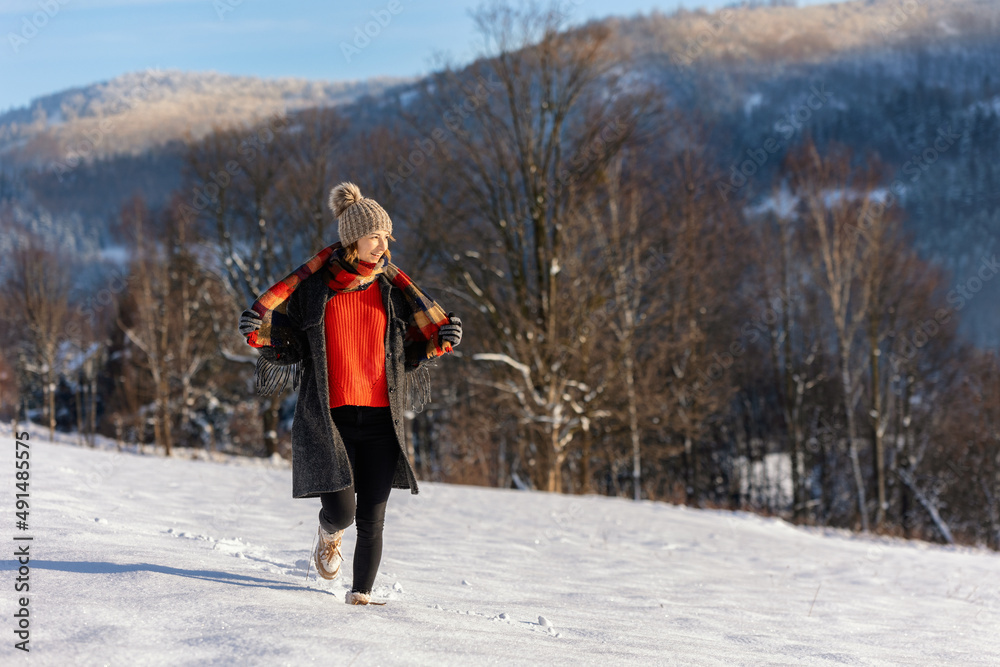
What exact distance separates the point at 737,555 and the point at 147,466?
7636 millimetres

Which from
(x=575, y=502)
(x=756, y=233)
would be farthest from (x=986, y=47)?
(x=575, y=502)

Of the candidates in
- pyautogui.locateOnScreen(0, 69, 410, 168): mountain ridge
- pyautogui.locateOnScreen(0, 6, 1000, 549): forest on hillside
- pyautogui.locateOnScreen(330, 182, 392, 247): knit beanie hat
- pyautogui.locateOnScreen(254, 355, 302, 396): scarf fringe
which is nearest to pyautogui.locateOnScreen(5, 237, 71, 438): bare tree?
pyautogui.locateOnScreen(0, 6, 1000, 549): forest on hillside

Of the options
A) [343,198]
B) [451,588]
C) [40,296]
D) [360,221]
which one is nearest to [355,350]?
[360,221]

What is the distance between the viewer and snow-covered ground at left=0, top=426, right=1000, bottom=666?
7.64 ft

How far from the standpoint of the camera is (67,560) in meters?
3.07

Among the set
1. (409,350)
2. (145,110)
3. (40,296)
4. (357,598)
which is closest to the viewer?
(357,598)

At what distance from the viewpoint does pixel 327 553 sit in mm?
3191

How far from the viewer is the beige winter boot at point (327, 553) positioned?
125 inches

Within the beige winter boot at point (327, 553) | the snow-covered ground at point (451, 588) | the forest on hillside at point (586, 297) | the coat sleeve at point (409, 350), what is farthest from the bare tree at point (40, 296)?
the coat sleeve at point (409, 350)

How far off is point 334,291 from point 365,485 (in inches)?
35.9

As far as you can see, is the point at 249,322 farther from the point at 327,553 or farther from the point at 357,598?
the point at 357,598

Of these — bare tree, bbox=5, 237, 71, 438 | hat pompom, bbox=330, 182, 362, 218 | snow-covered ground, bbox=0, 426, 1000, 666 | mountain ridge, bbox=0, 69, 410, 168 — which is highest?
mountain ridge, bbox=0, 69, 410, 168

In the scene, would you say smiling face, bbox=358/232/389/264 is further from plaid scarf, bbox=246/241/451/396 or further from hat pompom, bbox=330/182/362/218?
hat pompom, bbox=330/182/362/218

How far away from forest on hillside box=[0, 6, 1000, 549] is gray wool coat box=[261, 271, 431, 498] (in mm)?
7235
